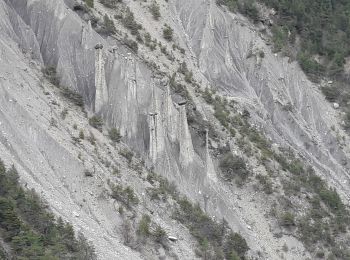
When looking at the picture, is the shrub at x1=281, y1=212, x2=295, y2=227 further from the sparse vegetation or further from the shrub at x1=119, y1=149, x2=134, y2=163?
the sparse vegetation

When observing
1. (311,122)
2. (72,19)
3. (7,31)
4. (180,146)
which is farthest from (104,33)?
(311,122)

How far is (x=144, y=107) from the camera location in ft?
134

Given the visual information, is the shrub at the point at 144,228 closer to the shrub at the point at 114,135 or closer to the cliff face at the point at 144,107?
the cliff face at the point at 144,107

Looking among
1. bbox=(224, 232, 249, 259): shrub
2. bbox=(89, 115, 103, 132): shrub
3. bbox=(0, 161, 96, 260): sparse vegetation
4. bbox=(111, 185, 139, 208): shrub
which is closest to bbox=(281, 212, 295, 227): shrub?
bbox=(224, 232, 249, 259): shrub

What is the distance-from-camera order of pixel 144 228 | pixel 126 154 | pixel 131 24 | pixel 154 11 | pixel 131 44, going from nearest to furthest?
pixel 144 228, pixel 126 154, pixel 131 44, pixel 131 24, pixel 154 11

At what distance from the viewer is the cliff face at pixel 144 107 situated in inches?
1383

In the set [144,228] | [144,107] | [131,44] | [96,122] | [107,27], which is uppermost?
[107,27]

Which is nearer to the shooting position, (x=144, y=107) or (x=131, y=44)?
(x=144, y=107)

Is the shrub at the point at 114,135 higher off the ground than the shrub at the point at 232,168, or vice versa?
the shrub at the point at 114,135

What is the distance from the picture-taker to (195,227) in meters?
36.9

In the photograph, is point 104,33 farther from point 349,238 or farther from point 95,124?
point 349,238

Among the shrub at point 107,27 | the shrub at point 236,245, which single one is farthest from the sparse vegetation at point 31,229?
the shrub at point 107,27

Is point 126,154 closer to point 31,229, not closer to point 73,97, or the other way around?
point 73,97

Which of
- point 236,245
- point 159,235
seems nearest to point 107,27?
point 159,235
